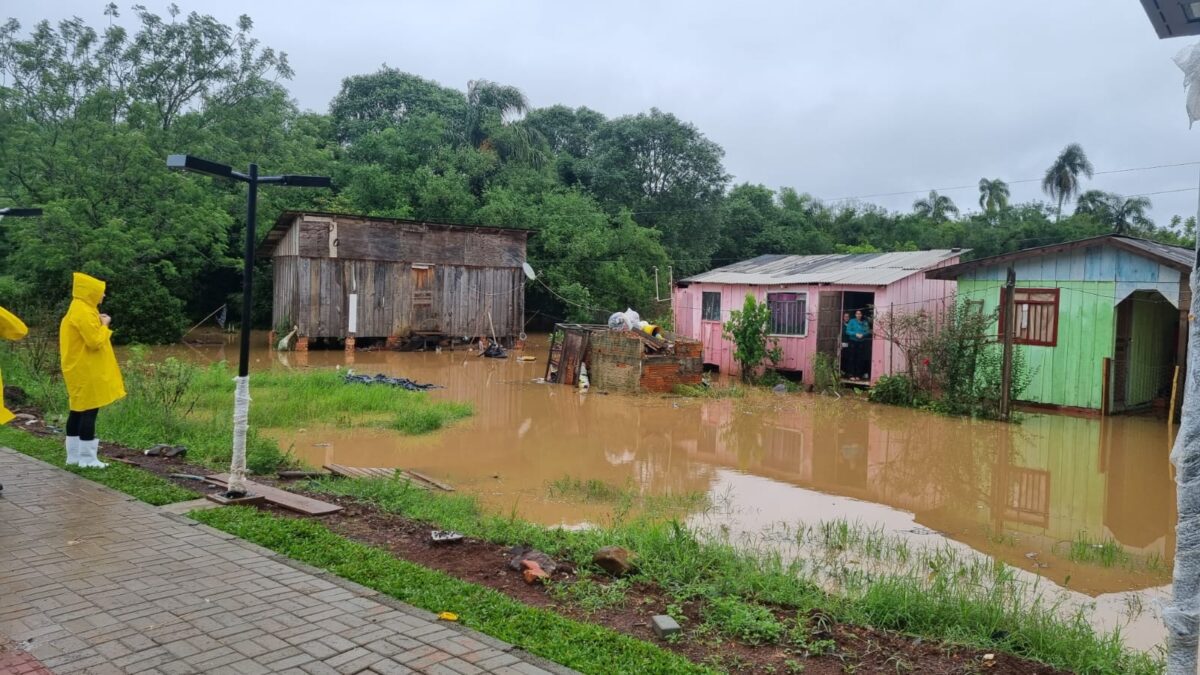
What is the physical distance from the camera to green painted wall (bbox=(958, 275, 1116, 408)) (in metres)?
14.2

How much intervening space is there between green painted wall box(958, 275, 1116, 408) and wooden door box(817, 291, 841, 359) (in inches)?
150

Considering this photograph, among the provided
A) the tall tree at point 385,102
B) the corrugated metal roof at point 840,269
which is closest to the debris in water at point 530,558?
the corrugated metal roof at point 840,269

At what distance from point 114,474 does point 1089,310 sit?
15257mm

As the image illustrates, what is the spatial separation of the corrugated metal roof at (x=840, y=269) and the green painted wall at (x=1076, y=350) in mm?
2921

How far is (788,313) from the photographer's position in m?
19.4

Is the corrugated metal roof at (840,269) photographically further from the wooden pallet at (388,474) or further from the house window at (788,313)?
the wooden pallet at (388,474)

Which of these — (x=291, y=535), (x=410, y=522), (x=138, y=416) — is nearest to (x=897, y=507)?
(x=410, y=522)

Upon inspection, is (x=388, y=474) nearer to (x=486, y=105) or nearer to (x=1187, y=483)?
(x=1187, y=483)

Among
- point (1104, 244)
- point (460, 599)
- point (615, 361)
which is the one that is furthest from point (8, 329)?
point (1104, 244)

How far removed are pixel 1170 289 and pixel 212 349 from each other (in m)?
24.0

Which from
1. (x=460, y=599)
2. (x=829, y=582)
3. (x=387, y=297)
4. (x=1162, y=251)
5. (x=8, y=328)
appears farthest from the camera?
(x=387, y=297)

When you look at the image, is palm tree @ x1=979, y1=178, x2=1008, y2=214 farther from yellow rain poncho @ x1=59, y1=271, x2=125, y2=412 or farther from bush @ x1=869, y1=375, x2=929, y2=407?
yellow rain poncho @ x1=59, y1=271, x2=125, y2=412

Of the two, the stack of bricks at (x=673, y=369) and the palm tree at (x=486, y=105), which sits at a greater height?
the palm tree at (x=486, y=105)

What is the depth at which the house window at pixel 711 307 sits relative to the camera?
21312mm
